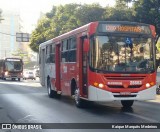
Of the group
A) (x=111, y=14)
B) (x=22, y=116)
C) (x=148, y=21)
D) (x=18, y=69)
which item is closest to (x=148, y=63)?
(x=22, y=116)

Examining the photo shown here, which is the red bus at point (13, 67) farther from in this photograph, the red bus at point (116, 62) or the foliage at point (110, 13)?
the red bus at point (116, 62)

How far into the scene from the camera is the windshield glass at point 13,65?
5084cm

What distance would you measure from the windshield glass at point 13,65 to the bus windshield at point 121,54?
1495 inches

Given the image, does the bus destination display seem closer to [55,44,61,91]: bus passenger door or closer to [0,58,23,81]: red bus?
[55,44,61,91]: bus passenger door

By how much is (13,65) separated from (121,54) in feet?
126

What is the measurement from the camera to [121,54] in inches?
540

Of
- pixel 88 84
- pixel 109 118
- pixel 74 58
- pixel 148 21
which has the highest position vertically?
pixel 148 21

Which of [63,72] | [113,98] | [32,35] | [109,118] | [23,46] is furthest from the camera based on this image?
[23,46]

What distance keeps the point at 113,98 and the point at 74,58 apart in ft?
9.93

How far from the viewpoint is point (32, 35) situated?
61594mm

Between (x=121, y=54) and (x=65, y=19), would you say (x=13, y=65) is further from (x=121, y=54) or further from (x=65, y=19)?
(x=121, y=54)

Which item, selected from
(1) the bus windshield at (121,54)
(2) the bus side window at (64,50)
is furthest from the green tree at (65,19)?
(1) the bus windshield at (121,54)

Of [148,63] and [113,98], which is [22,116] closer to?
[113,98]

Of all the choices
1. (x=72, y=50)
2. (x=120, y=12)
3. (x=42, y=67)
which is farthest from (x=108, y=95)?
(x=120, y=12)
